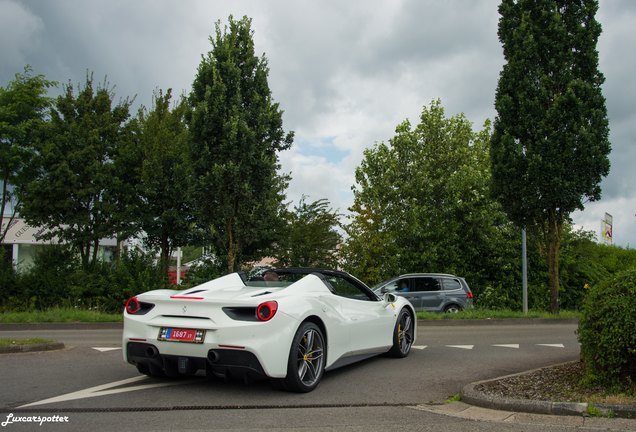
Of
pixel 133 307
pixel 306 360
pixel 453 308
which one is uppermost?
pixel 133 307

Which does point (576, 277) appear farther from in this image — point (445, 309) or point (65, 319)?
point (65, 319)

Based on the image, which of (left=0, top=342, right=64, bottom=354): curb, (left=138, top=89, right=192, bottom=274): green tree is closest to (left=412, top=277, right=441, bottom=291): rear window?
(left=138, top=89, right=192, bottom=274): green tree

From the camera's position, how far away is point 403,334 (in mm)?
9289

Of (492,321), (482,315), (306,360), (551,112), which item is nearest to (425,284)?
(482,315)

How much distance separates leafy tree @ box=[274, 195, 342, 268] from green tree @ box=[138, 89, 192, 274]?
13.0 ft

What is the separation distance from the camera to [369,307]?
27.0 ft

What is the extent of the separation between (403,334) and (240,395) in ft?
11.6

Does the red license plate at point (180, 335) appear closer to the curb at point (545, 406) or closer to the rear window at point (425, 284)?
the curb at point (545, 406)

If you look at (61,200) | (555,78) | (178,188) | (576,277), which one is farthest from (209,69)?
(576,277)

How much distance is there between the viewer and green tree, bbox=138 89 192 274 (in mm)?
24156

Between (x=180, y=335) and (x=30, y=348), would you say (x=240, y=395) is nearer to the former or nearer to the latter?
(x=180, y=335)

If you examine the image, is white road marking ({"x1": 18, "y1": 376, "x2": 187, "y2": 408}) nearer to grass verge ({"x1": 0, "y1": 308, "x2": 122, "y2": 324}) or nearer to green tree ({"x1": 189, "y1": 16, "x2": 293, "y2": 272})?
grass verge ({"x1": 0, "y1": 308, "x2": 122, "y2": 324})

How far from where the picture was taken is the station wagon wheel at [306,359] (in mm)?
6316

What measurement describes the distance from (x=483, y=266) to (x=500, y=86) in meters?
10.1
